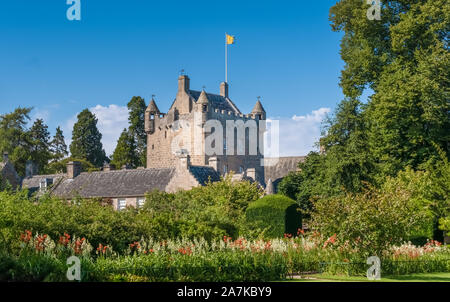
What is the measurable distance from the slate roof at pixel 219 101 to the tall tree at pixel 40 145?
58.1 ft

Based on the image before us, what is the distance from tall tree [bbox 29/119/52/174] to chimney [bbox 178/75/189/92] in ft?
55.1

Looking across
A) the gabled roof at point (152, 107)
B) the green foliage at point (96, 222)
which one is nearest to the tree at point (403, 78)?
the green foliage at point (96, 222)

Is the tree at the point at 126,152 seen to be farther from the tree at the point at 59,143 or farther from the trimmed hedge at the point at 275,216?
the trimmed hedge at the point at 275,216

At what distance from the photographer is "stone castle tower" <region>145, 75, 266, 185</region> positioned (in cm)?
5875

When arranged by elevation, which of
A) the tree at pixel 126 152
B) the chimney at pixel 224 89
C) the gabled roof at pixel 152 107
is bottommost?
the tree at pixel 126 152

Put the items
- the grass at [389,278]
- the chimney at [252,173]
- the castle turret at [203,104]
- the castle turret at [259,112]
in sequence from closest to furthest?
1. the grass at [389,278]
2. the chimney at [252,173]
3. the castle turret at [203,104]
4. the castle turret at [259,112]

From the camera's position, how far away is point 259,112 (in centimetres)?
6406

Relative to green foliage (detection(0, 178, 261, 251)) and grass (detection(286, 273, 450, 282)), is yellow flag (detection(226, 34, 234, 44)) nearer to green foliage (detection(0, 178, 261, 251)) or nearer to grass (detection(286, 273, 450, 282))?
green foliage (detection(0, 178, 261, 251))

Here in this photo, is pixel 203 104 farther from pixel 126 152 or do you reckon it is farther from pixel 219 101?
pixel 126 152

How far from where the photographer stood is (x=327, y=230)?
17734mm

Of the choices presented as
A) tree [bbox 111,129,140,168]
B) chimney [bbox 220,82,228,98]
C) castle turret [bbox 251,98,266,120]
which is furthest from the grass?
tree [bbox 111,129,140,168]

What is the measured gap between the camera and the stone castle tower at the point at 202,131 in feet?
193
